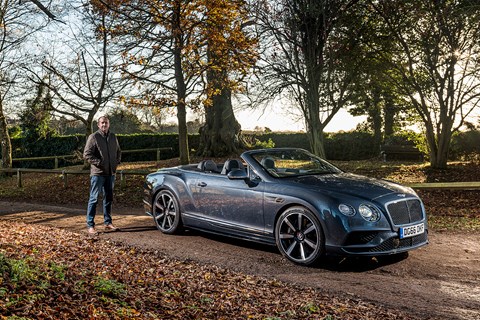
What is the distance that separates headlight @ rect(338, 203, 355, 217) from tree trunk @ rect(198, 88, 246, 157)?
17687 millimetres

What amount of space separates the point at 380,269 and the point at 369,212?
800 mm

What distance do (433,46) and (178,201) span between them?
38.4 ft

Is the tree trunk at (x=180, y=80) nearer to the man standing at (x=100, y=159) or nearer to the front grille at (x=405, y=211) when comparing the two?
the man standing at (x=100, y=159)

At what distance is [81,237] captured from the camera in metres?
8.25

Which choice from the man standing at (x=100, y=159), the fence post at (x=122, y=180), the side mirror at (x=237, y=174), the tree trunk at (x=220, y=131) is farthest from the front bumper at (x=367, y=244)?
the tree trunk at (x=220, y=131)

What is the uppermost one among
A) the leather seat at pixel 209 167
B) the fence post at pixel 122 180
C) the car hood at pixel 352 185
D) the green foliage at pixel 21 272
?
the leather seat at pixel 209 167

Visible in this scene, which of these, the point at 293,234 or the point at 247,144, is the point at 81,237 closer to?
the point at 293,234

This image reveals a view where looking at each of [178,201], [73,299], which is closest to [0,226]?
[178,201]

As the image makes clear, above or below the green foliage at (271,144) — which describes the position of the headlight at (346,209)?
below

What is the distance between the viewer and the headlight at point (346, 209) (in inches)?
239

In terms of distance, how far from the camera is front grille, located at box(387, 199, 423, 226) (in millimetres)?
6267

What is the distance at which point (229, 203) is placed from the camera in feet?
24.4

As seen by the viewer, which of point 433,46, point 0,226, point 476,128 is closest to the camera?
point 0,226

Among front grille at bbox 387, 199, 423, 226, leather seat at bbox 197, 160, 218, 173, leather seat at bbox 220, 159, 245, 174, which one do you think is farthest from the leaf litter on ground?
leather seat at bbox 197, 160, 218, 173
